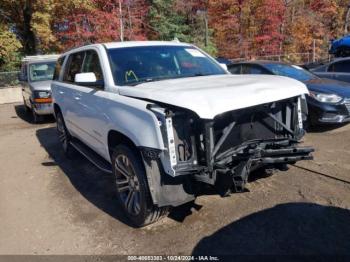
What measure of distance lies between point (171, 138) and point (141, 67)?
1558 millimetres

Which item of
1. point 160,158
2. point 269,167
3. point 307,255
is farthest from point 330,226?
point 160,158

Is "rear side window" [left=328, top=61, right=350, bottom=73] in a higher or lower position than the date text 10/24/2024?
higher

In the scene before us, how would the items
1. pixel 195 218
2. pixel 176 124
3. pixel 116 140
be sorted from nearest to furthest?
pixel 176 124
pixel 195 218
pixel 116 140

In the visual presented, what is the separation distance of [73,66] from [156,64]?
2.01 metres

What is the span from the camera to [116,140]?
13.7 ft

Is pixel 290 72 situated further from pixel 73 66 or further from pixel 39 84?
pixel 39 84

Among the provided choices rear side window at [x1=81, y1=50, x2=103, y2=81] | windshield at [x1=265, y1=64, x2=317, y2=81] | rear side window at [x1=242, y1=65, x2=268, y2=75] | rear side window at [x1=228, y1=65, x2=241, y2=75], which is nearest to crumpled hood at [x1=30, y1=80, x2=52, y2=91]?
rear side window at [x1=228, y1=65, x2=241, y2=75]

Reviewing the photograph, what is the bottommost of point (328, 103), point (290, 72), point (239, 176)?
point (328, 103)

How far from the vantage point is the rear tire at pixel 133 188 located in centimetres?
359

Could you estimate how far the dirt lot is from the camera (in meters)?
3.50

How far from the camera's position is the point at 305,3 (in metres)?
30.3

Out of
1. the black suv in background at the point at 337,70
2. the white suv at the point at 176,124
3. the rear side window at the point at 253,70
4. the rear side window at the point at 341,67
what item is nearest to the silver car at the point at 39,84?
the rear side window at the point at 253,70

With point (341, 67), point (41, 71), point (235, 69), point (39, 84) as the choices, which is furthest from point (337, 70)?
point (41, 71)

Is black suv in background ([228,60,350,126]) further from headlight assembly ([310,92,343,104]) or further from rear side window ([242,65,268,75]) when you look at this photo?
rear side window ([242,65,268,75])
